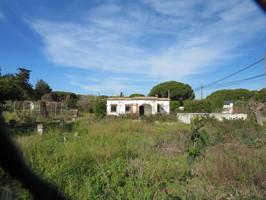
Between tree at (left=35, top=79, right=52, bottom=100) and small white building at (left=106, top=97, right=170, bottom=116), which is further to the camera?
tree at (left=35, top=79, right=52, bottom=100)

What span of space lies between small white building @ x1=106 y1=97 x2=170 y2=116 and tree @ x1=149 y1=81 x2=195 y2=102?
1523 centimetres

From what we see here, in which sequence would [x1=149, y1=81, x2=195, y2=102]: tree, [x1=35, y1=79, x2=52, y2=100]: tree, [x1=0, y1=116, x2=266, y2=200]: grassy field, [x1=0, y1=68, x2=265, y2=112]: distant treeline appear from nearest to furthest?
[x1=0, y1=116, x2=266, y2=200]: grassy field
[x1=0, y1=68, x2=265, y2=112]: distant treeline
[x1=35, y1=79, x2=52, y2=100]: tree
[x1=149, y1=81, x2=195, y2=102]: tree

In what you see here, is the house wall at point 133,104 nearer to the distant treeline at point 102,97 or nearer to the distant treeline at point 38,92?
the distant treeline at point 102,97

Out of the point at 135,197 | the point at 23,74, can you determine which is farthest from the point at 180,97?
the point at 135,197

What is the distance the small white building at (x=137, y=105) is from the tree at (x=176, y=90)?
15.2 metres

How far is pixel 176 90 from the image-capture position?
55.6 m

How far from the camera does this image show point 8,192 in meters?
0.55

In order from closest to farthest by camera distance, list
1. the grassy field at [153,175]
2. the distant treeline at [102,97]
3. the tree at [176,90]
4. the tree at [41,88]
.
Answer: the grassy field at [153,175], the distant treeline at [102,97], the tree at [41,88], the tree at [176,90]

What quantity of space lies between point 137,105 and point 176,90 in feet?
58.1

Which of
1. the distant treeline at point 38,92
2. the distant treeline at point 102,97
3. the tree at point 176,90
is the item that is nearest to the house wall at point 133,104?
the distant treeline at point 102,97

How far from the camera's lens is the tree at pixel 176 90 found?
55594mm

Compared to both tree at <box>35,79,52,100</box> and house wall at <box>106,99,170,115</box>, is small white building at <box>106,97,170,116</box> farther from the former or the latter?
tree at <box>35,79,52,100</box>

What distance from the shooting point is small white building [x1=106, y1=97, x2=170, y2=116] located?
129 feet

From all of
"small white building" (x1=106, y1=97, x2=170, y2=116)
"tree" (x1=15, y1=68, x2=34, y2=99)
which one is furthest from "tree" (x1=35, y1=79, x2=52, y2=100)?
"small white building" (x1=106, y1=97, x2=170, y2=116)
